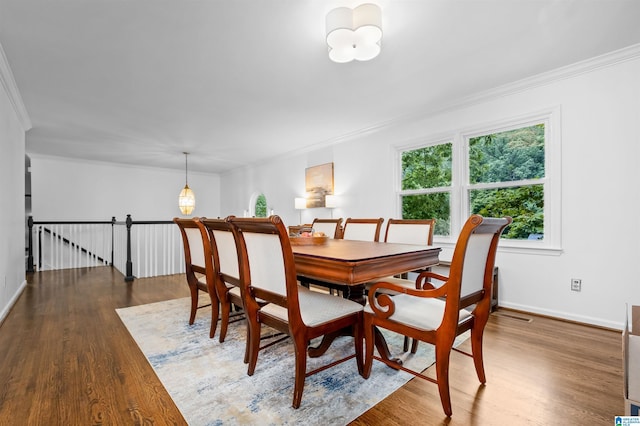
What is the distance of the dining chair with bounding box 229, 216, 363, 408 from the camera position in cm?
154

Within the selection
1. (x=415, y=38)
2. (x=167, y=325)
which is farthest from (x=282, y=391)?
(x=415, y=38)

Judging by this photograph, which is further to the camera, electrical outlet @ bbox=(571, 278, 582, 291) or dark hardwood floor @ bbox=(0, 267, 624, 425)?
electrical outlet @ bbox=(571, 278, 582, 291)

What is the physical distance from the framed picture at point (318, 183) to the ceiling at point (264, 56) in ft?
3.72

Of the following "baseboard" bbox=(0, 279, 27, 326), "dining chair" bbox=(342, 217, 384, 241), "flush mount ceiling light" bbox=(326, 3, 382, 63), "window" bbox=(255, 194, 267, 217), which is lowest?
"baseboard" bbox=(0, 279, 27, 326)

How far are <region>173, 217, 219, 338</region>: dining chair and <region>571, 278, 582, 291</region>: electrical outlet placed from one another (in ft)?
10.8

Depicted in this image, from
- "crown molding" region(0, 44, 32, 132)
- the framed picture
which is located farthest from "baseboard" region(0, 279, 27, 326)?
the framed picture

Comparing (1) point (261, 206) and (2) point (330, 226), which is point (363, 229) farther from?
(1) point (261, 206)

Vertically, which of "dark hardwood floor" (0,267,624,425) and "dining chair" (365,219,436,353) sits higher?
"dining chair" (365,219,436,353)

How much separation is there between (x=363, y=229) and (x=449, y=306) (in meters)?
2.05

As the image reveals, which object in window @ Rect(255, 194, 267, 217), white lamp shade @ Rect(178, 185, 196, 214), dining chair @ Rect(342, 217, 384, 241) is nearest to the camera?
dining chair @ Rect(342, 217, 384, 241)

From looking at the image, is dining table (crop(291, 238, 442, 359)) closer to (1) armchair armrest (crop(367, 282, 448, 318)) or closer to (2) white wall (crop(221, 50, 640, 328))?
(1) armchair armrest (crop(367, 282, 448, 318))

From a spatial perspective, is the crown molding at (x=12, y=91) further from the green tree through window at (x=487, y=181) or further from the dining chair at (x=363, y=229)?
the green tree through window at (x=487, y=181)

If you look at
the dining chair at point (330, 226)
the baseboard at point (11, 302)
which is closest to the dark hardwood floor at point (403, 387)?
the baseboard at point (11, 302)

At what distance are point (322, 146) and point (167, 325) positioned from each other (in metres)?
4.00
